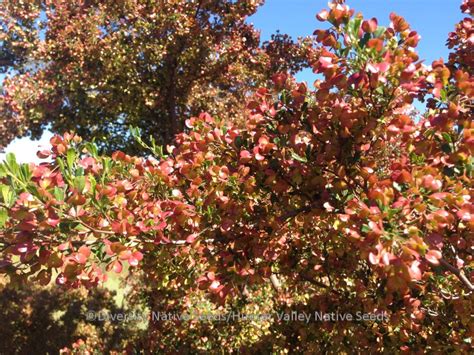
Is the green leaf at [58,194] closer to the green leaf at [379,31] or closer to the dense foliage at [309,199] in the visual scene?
the dense foliage at [309,199]

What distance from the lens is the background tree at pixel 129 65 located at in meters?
6.63

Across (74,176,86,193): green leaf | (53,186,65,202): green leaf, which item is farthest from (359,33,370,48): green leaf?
(53,186,65,202): green leaf

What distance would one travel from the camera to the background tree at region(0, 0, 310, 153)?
6.63 metres

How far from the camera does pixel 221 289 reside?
2256mm

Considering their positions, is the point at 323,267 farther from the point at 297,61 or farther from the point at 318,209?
the point at 297,61

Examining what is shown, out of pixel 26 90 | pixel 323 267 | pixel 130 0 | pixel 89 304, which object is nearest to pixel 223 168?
pixel 323 267

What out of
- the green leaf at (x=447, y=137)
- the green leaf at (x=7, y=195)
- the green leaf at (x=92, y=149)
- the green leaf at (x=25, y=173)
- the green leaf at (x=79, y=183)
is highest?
the green leaf at (x=92, y=149)

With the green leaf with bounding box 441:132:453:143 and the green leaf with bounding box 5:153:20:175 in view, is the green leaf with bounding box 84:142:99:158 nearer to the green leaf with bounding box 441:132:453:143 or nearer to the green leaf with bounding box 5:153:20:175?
the green leaf with bounding box 5:153:20:175

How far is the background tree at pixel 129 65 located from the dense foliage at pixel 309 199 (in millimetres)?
4395

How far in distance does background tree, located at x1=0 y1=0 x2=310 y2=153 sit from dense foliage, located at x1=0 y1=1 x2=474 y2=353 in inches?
173

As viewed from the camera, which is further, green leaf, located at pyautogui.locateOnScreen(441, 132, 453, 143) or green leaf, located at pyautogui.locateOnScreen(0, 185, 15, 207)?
green leaf, located at pyautogui.locateOnScreen(441, 132, 453, 143)

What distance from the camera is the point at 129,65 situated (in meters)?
6.64

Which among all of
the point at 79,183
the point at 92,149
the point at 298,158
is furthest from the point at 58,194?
the point at 298,158

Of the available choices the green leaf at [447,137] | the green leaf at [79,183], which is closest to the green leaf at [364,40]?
the green leaf at [447,137]
